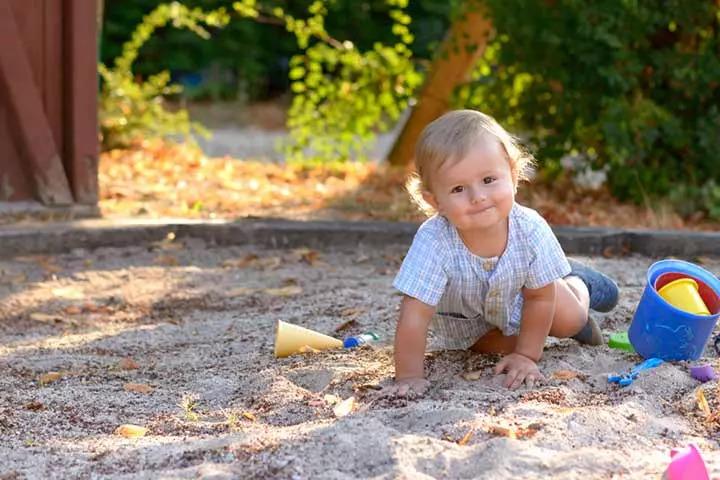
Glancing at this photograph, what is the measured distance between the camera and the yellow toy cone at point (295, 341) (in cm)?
363

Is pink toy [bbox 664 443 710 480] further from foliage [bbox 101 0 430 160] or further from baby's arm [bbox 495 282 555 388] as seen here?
foliage [bbox 101 0 430 160]

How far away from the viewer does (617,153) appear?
6.20 m

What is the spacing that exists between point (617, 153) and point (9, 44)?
116 inches

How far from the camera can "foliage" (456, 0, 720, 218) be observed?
615 centimetres

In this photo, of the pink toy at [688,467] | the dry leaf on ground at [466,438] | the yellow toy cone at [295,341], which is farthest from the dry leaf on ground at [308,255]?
the pink toy at [688,467]

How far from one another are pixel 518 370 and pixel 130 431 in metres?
0.97

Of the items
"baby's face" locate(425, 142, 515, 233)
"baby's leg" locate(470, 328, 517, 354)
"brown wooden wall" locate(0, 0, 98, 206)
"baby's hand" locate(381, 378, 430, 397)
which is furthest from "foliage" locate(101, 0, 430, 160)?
"baby's hand" locate(381, 378, 430, 397)

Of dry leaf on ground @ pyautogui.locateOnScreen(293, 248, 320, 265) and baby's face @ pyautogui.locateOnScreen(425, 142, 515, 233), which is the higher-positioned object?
baby's face @ pyautogui.locateOnScreen(425, 142, 515, 233)

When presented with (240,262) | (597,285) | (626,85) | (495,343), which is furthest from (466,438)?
(626,85)

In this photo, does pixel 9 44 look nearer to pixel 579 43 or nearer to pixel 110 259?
pixel 110 259

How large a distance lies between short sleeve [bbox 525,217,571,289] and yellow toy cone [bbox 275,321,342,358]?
702 millimetres

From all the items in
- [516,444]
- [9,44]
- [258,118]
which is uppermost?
[9,44]

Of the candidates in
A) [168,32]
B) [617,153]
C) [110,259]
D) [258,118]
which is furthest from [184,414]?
[168,32]

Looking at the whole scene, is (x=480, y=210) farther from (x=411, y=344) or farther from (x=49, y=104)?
(x=49, y=104)
